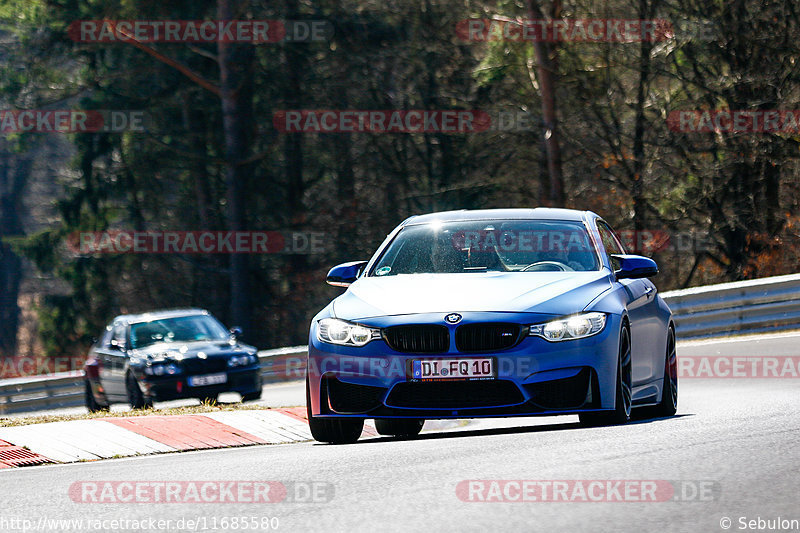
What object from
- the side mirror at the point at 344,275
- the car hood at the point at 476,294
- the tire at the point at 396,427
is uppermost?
the side mirror at the point at 344,275

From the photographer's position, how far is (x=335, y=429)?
10.0 meters

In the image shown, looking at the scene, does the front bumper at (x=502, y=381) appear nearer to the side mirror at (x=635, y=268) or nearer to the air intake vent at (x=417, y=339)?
the air intake vent at (x=417, y=339)

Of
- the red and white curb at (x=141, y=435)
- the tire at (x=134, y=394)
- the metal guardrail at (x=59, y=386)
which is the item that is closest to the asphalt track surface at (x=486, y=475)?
the red and white curb at (x=141, y=435)

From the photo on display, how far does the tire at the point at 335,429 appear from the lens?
9914 millimetres

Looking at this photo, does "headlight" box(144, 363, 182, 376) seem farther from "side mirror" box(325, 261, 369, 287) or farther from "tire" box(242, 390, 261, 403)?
"side mirror" box(325, 261, 369, 287)

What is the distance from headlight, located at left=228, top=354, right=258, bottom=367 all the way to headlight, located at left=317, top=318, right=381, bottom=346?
1047 cm

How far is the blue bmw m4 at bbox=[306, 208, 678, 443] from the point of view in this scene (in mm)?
9180

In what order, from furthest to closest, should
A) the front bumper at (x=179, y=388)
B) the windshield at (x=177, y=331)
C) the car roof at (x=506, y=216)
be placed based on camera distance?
the windshield at (x=177, y=331), the front bumper at (x=179, y=388), the car roof at (x=506, y=216)

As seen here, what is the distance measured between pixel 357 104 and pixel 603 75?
8655 millimetres

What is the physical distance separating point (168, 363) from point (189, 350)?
0.41 metres

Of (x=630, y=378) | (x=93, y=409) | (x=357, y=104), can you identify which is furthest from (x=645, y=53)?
(x=630, y=378)

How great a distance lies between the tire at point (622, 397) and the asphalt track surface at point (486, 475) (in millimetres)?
79

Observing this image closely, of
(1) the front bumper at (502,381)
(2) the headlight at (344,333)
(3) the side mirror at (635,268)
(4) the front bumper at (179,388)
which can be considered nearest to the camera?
(1) the front bumper at (502,381)

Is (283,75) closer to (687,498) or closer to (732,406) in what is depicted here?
(732,406)
